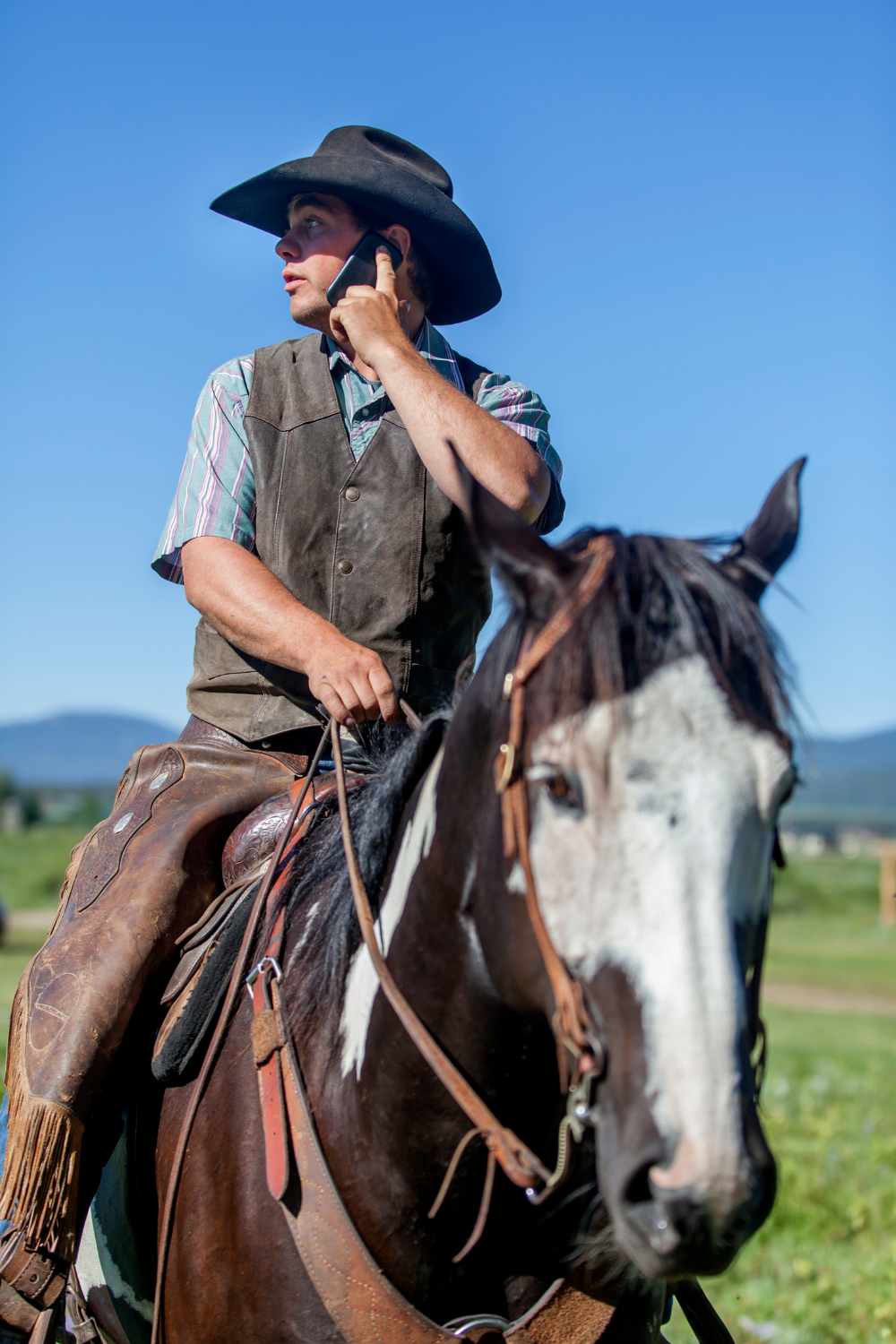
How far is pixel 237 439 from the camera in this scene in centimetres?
313

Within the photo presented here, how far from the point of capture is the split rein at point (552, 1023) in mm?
1553

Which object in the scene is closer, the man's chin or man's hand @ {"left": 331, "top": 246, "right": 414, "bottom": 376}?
man's hand @ {"left": 331, "top": 246, "right": 414, "bottom": 376}

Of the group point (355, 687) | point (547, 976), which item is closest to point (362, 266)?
point (355, 687)

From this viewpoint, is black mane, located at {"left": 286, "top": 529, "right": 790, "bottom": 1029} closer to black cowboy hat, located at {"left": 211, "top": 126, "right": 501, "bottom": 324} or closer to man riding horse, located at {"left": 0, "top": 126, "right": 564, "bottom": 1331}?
man riding horse, located at {"left": 0, "top": 126, "right": 564, "bottom": 1331}

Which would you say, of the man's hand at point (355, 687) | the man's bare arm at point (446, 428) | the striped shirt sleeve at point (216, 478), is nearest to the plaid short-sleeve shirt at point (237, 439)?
the striped shirt sleeve at point (216, 478)

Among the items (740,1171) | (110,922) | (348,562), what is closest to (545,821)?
(740,1171)

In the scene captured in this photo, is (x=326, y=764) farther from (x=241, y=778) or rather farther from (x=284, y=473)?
(x=284, y=473)

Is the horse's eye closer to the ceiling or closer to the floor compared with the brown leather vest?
closer to the floor

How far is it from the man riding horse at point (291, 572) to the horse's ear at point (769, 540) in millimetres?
684

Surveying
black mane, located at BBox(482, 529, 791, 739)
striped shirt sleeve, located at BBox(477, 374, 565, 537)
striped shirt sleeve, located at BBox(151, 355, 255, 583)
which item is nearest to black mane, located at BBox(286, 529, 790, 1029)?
black mane, located at BBox(482, 529, 791, 739)

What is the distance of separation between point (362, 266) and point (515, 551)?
1765 mm

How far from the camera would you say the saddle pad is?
239 centimetres

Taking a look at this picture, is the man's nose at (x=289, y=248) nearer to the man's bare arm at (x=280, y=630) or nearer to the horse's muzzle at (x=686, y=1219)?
the man's bare arm at (x=280, y=630)

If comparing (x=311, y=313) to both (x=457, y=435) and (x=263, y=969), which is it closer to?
(x=457, y=435)
